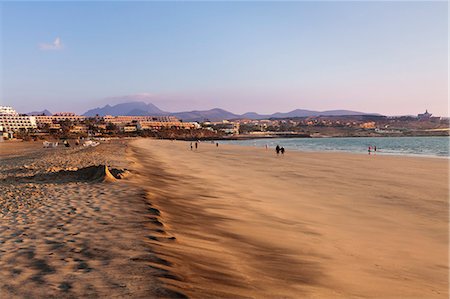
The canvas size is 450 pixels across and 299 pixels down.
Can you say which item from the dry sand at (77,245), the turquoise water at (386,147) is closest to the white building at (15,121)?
the turquoise water at (386,147)

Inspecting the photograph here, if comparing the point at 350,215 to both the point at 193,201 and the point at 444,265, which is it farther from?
the point at 193,201

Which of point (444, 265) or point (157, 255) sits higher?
point (157, 255)

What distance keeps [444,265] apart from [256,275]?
13.5 feet

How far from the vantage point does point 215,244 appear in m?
6.62

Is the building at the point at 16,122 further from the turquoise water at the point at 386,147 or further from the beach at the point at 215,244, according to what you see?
the beach at the point at 215,244

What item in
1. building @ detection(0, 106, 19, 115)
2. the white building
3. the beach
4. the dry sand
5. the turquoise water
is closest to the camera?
the dry sand

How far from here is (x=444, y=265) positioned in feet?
21.3

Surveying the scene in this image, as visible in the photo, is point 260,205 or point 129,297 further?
point 260,205

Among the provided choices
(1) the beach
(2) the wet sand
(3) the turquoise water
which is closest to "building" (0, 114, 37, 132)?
(3) the turquoise water

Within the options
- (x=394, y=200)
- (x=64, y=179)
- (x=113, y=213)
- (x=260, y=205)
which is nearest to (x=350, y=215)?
(x=260, y=205)

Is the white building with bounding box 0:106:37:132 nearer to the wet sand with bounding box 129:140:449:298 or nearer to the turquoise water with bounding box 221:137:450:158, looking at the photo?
the turquoise water with bounding box 221:137:450:158

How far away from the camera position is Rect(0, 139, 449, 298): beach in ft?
14.4

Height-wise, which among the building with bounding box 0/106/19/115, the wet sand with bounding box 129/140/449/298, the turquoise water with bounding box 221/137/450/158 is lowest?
the turquoise water with bounding box 221/137/450/158

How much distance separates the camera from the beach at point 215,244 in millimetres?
4402
